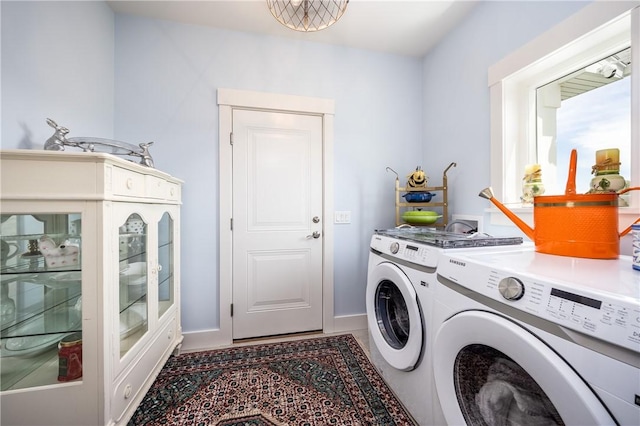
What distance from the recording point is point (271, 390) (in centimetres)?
147

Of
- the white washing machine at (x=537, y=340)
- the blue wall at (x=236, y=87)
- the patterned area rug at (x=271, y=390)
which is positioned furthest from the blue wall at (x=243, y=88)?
the white washing machine at (x=537, y=340)

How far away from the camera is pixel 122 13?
1.86 meters

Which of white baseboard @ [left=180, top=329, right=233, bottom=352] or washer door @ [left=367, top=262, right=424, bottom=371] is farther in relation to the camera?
white baseboard @ [left=180, top=329, right=233, bottom=352]

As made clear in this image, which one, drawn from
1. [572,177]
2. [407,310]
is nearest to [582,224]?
[572,177]

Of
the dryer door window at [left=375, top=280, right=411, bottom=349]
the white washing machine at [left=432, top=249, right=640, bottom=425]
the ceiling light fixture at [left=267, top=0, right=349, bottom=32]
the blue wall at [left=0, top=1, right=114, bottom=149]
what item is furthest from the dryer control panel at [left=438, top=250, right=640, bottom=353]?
the blue wall at [left=0, top=1, right=114, bottom=149]

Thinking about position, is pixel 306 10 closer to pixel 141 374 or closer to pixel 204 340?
pixel 141 374

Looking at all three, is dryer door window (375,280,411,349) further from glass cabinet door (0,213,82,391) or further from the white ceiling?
the white ceiling

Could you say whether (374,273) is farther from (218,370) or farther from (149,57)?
(149,57)

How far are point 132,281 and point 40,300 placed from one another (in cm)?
32

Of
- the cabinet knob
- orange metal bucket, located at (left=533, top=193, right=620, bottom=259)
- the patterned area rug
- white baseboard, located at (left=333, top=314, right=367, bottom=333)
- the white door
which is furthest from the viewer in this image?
white baseboard, located at (left=333, top=314, right=367, bottom=333)

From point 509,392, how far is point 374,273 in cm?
80

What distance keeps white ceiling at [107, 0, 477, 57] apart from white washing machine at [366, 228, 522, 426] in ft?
5.27

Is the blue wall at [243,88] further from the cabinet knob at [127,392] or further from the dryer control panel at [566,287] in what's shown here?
the dryer control panel at [566,287]

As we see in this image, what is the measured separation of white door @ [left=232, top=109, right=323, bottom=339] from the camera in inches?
80.7
